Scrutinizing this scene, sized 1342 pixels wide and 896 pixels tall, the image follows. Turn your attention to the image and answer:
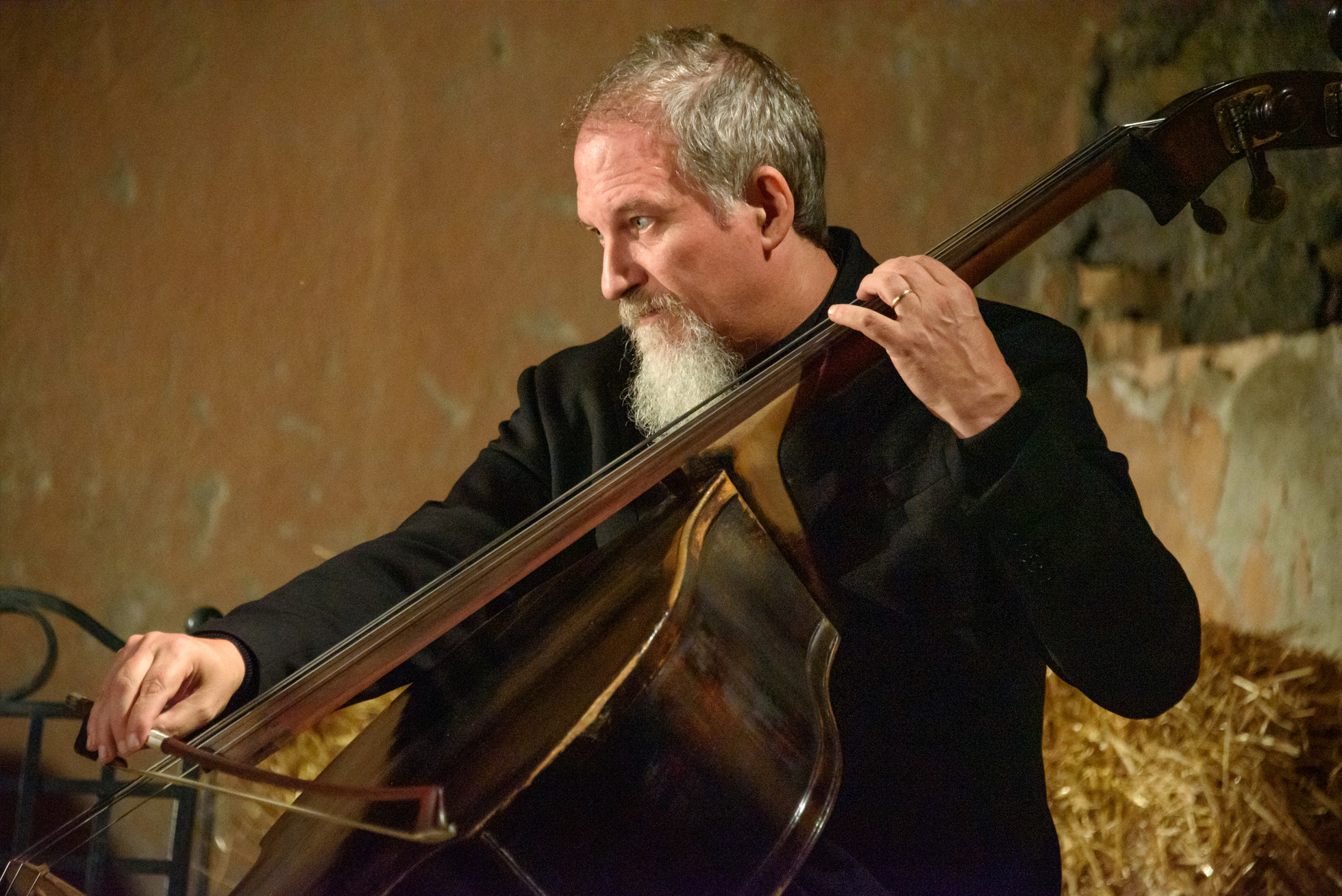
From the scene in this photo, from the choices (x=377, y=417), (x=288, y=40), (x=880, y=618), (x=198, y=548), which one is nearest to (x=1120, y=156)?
(x=880, y=618)

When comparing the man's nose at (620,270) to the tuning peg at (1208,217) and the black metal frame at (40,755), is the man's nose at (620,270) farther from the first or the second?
the black metal frame at (40,755)

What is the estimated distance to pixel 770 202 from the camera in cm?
109

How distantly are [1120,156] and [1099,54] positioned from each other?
2.78ft

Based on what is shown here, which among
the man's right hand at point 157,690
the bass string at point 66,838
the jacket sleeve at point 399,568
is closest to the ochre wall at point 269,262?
the jacket sleeve at point 399,568

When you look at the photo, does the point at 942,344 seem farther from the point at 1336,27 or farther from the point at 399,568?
the point at 399,568

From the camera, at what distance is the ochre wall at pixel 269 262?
4.95 ft

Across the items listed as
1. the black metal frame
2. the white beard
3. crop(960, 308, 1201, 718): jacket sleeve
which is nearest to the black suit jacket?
crop(960, 308, 1201, 718): jacket sleeve

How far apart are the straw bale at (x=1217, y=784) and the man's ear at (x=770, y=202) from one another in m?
0.80

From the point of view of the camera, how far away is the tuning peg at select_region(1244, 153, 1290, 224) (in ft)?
3.06

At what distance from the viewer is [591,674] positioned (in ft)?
2.23

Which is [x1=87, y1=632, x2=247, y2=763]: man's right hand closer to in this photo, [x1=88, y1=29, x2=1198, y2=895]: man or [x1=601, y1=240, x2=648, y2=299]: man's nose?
[x1=88, y1=29, x2=1198, y2=895]: man

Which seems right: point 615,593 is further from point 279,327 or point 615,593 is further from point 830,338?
point 279,327

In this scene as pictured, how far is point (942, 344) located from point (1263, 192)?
0.38 m

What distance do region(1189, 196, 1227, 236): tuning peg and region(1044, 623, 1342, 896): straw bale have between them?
0.69 meters
